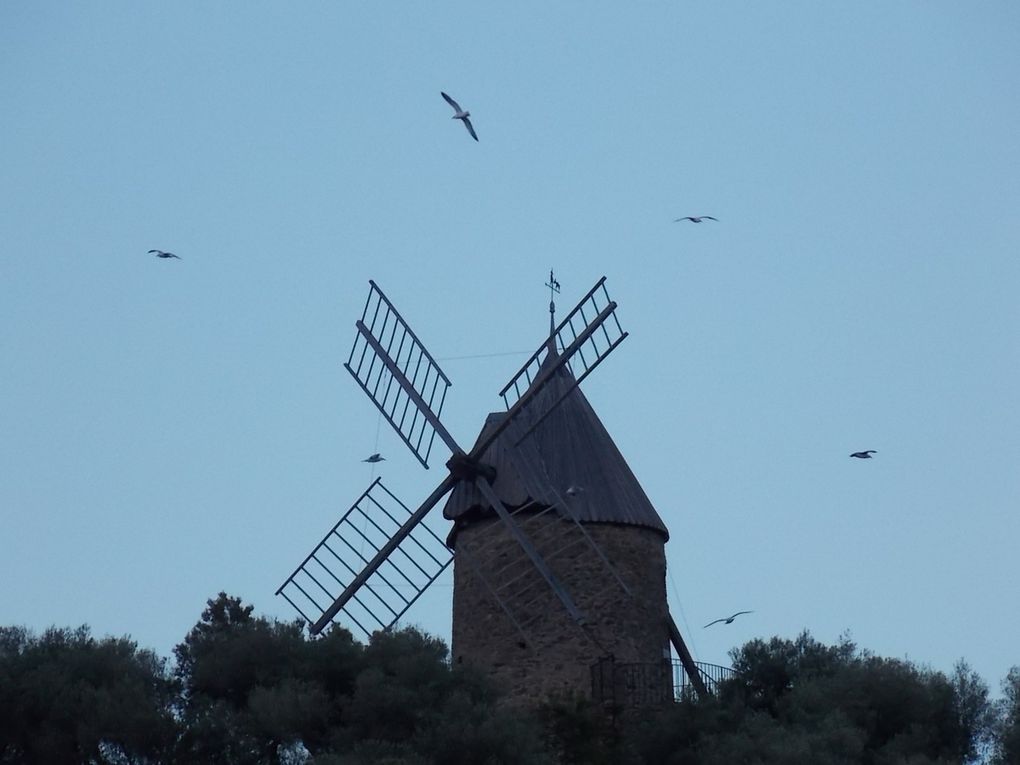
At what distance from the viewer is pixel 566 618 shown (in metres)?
21.0

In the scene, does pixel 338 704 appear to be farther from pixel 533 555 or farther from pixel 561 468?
pixel 561 468

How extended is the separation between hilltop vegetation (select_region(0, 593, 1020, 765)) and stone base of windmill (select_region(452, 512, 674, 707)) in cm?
44

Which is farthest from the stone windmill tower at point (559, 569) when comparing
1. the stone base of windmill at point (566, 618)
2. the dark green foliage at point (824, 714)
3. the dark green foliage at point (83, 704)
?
the dark green foliage at point (83, 704)

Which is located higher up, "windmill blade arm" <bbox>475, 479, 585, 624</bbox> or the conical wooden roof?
the conical wooden roof

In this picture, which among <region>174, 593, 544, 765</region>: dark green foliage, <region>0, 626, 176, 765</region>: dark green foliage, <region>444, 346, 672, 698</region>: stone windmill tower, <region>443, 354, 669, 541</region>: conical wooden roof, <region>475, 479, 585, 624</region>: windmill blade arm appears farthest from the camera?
<region>443, 354, 669, 541</region>: conical wooden roof

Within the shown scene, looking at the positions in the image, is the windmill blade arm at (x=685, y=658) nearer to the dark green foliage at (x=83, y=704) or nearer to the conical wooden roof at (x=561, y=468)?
the conical wooden roof at (x=561, y=468)

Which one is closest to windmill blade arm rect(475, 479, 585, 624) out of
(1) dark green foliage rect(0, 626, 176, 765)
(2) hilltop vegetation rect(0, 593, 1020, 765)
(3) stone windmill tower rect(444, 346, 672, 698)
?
(3) stone windmill tower rect(444, 346, 672, 698)

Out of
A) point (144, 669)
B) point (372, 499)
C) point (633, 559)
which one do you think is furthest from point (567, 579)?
point (144, 669)

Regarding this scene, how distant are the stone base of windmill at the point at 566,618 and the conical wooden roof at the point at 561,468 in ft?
0.65

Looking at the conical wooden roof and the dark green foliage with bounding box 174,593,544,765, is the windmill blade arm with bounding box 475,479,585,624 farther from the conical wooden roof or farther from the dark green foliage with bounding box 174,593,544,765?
the dark green foliage with bounding box 174,593,544,765

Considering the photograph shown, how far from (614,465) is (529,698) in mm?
2906

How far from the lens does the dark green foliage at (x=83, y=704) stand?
62.0ft

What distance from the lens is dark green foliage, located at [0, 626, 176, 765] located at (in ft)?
62.0

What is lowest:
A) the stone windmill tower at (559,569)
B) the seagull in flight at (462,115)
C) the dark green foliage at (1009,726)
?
the dark green foliage at (1009,726)
